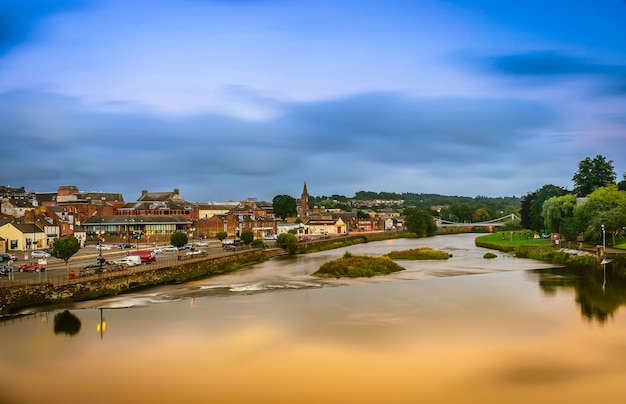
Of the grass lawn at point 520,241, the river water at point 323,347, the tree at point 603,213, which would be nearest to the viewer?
the river water at point 323,347

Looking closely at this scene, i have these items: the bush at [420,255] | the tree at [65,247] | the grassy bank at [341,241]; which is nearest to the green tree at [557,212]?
the bush at [420,255]

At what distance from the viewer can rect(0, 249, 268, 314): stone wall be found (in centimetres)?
2634

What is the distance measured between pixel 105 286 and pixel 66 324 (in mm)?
6864

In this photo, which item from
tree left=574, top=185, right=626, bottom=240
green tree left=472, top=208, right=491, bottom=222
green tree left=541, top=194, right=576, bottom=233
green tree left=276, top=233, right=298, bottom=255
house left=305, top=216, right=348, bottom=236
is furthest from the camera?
green tree left=472, top=208, right=491, bottom=222

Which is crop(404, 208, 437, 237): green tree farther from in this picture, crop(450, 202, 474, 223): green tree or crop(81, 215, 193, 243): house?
crop(81, 215, 193, 243): house

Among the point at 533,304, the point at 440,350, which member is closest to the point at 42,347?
the point at 440,350

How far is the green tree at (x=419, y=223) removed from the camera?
10791 cm

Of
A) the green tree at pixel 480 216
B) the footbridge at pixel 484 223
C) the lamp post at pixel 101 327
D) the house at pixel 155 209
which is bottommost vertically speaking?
the lamp post at pixel 101 327

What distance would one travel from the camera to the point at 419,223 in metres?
108

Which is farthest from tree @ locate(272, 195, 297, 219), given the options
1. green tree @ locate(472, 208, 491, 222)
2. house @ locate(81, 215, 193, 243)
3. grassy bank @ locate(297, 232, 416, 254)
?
green tree @ locate(472, 208, 491, 222)

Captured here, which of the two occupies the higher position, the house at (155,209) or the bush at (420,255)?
the house at (155,209)

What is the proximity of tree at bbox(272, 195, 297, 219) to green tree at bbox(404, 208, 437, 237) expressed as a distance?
2650 centimetres

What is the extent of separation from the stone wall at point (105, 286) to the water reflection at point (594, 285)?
77.8 feet

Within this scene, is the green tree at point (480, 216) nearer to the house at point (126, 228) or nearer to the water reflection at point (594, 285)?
the house at point (126, 228)
